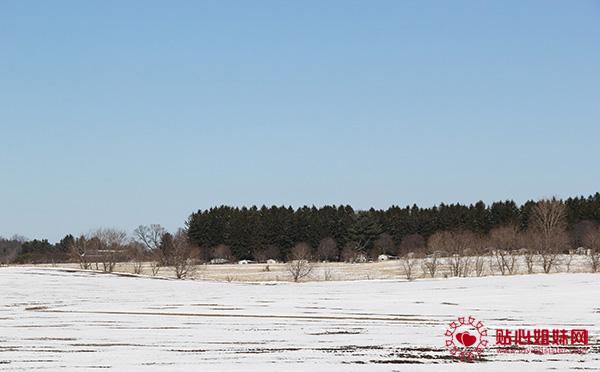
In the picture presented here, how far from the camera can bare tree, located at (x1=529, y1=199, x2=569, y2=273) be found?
92.4 meters

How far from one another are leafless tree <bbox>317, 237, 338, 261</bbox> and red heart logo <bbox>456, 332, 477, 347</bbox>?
4423 inches

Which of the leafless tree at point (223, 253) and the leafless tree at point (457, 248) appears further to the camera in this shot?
the leafless tree at point (223, 253)

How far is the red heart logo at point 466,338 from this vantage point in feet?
81.6

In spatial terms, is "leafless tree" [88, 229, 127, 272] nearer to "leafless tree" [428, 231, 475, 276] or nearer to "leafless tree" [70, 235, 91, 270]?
"leafless tree" [70, 235, 91, 270]

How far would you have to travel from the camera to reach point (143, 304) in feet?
152

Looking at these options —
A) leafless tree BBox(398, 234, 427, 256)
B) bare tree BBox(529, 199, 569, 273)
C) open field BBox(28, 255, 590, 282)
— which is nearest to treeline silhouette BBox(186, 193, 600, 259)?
leafless tree BBox(398, 234, 427, 256)

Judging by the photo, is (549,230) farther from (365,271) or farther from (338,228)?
(338,228)

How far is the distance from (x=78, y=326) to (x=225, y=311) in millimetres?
9629

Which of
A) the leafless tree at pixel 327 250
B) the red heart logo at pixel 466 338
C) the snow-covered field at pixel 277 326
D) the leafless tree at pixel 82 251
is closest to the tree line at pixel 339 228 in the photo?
the leafless tree at pixel 327 250

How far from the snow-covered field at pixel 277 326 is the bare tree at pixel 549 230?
30.3 metres

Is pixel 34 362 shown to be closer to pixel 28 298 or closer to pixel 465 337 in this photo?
pixel 465 337

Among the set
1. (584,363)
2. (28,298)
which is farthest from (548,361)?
(28,298)

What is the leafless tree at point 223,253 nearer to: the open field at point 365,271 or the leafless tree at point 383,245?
the leafless tree at point 383,245

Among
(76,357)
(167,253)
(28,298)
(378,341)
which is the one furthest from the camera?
(167,253)
